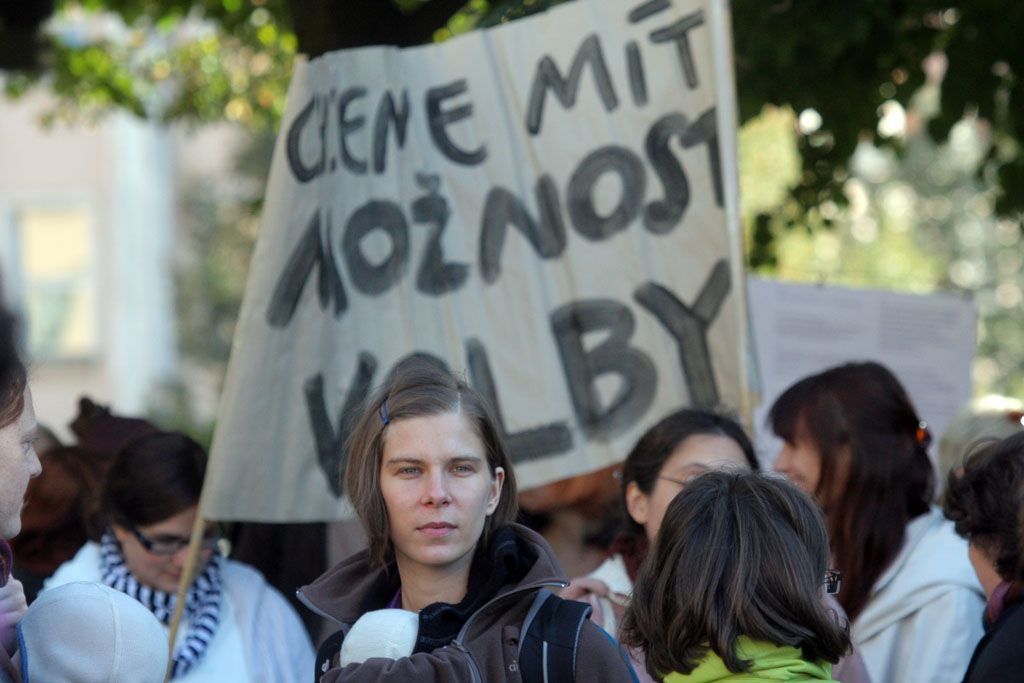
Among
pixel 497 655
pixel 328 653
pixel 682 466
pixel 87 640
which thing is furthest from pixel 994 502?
pixel 87 640

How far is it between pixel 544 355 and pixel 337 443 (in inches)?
25.4

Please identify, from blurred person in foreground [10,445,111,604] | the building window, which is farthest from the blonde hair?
the building window

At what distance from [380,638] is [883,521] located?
5.33ft

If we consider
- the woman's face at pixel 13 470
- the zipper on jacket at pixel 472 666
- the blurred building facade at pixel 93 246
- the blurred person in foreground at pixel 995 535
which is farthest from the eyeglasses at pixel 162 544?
the blurred building facade at pixel 93 246

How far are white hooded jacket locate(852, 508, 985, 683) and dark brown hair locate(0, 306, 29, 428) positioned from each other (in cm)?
208

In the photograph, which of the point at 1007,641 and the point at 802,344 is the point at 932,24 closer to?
the point at 802,344

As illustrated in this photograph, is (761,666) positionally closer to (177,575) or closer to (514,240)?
(177,575)

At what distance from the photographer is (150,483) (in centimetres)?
396

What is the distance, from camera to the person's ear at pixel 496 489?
288 cm

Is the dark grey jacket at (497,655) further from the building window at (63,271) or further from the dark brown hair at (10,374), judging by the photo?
the building window at (63,271)

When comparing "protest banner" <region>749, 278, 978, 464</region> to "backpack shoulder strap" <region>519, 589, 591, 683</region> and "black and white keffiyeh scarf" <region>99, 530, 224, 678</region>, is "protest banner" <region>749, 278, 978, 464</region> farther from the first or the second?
"backpack shoulder strap" <region>519, 589, 591, 683</region>

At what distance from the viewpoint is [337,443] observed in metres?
4.18

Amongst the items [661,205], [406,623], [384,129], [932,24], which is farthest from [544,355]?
[932,24]

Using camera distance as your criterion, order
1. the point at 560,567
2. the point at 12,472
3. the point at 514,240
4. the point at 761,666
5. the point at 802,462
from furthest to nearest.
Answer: the point at 514,240 < the point at 802,462 < the point at 560,567 < the point at 761,666 < the point at 12,472
